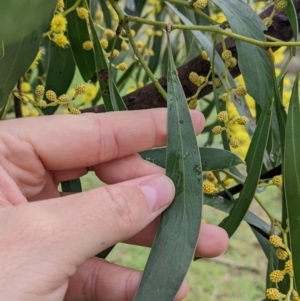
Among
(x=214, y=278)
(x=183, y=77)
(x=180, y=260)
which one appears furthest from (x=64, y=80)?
(x=214, y=278)

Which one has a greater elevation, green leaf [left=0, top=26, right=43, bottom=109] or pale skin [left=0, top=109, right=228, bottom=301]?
green leaf [left=0, top=26, right=43, bottom=109]

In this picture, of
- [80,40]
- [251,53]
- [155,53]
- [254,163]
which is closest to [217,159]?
[254,163]

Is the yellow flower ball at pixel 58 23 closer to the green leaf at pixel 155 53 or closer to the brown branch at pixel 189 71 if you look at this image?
the brown branch at pixel 189 71

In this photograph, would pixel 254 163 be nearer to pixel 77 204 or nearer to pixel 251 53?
pixel 251 53

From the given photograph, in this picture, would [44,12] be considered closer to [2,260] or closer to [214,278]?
[2,260]

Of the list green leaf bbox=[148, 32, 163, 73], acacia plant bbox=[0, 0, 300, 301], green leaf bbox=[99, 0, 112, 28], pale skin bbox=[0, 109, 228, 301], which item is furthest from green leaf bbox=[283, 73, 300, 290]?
green leaf bbox=[148, 32, 163, 73]

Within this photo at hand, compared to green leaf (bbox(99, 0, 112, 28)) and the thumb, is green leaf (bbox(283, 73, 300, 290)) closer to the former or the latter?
the thumb
